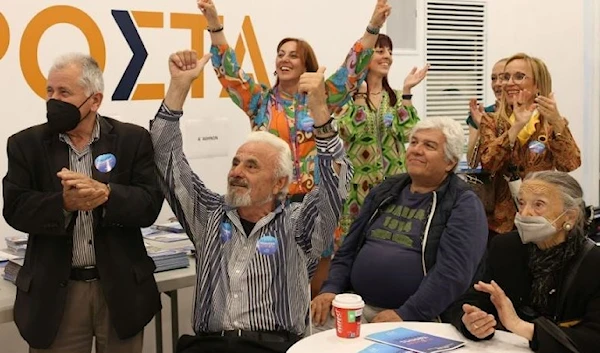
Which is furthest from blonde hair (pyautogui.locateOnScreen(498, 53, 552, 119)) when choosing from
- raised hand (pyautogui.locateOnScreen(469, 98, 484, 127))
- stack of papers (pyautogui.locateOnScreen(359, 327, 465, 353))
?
stack of papers (pyautogui.locateOnScreen(359, 327, 465, 353))

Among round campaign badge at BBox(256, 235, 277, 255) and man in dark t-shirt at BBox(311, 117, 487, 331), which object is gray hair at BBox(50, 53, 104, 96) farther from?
man in dark t-shirt at BBox(311, 117, 487, 331)

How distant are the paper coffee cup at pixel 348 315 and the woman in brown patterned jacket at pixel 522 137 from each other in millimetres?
1881

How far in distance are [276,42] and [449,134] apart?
1.97 meters

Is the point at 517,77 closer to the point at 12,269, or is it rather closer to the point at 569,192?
the point at 569,192

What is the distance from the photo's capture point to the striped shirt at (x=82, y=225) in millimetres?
2680

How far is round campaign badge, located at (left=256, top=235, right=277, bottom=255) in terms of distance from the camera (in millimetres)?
2760

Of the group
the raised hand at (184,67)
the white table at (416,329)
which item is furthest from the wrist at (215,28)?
the white table at (416,329)

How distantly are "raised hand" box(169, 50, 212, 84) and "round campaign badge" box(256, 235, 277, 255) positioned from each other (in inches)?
26.0

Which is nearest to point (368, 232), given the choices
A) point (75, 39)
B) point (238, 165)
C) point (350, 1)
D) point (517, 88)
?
point (238, 165)

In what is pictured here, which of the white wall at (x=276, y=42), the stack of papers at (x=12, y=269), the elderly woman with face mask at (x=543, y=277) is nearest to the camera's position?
the elderly woman with face mask at (x=543, y=277)

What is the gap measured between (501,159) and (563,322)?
1.61m

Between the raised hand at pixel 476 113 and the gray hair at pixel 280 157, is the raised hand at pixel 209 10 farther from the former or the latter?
the raised hand at pixel 476 113

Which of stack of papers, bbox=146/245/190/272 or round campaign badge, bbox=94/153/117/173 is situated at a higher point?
round campaign badge, bbox=94/153/117/173

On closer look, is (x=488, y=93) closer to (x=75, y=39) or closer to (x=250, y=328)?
(x=75, y=39)
